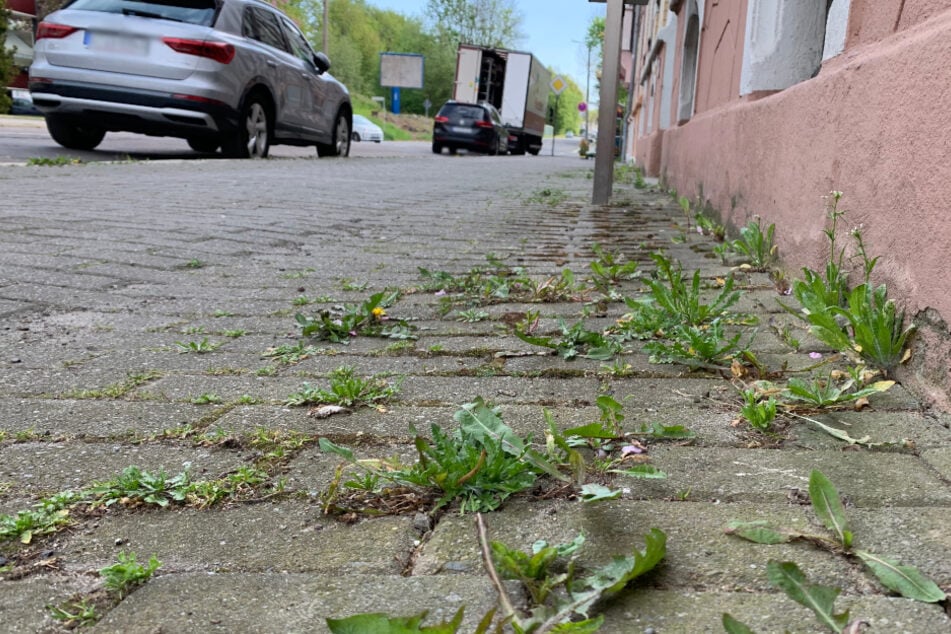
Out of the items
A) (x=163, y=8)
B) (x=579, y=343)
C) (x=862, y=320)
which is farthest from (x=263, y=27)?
(x=862, y=320)

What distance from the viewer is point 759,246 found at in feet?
10.8

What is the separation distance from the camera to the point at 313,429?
5.51ft

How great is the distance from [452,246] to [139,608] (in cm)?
344

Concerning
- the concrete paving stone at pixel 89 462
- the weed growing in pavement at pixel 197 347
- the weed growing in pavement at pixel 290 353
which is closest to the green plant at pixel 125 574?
the concrete paving stone at pixel 89 462

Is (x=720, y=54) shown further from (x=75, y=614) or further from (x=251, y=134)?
(x=251, y=134)

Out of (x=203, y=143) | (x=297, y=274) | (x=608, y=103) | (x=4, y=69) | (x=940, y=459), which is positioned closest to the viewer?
(x=940, y=459)

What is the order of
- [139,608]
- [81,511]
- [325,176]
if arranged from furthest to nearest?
[325,176] → [81,511] → [139,608]

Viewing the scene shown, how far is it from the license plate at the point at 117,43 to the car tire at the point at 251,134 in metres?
1.28

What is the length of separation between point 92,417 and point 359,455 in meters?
0.66

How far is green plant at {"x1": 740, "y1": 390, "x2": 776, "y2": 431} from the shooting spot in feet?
5.31

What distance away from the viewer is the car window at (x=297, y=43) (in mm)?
10516

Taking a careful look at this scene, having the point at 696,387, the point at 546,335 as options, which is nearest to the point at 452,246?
the point at 546,335

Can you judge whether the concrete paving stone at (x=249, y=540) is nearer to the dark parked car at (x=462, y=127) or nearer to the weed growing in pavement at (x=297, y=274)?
the weed growing in pavement at (x=297, y=274)

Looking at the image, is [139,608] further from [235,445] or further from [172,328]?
[172,328]
